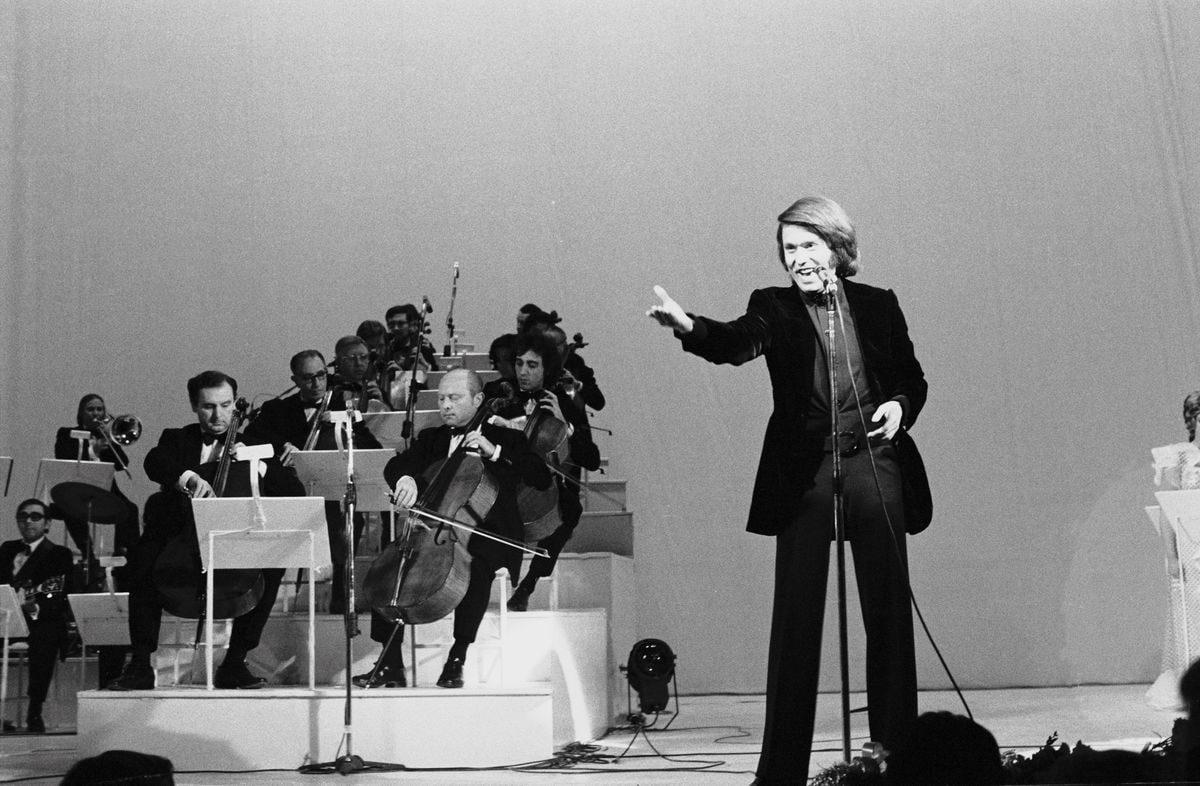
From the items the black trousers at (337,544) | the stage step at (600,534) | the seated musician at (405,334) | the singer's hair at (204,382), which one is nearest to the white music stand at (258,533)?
the singer's hair at (204,382)

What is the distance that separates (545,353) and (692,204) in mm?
963

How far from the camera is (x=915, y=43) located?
214 inches

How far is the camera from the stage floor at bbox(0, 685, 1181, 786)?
154 inches

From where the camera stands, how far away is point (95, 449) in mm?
5547

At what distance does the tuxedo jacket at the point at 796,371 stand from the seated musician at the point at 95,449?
314cm

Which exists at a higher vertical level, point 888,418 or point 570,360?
point 570,360

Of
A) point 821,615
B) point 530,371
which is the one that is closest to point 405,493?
point 530,371

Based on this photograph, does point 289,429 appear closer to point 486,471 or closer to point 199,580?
point 199,580

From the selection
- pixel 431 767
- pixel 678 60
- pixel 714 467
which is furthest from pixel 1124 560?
pixel 431 767

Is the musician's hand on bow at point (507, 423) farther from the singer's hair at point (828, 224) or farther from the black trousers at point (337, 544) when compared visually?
the singer's hair at point (828, 224)

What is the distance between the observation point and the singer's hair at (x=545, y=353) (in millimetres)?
5203

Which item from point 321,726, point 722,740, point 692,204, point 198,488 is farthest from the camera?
point 692,204

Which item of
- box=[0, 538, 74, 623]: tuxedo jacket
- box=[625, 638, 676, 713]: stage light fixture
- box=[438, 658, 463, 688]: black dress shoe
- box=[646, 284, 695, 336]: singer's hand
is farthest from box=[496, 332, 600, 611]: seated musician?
box=[646, 284, 695, 336]: singer's hand

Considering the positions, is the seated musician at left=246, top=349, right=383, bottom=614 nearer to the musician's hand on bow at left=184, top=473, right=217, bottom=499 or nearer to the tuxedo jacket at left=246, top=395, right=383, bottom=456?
the tuxedo jacket at left=246, top=395, right=383, bottom=456
